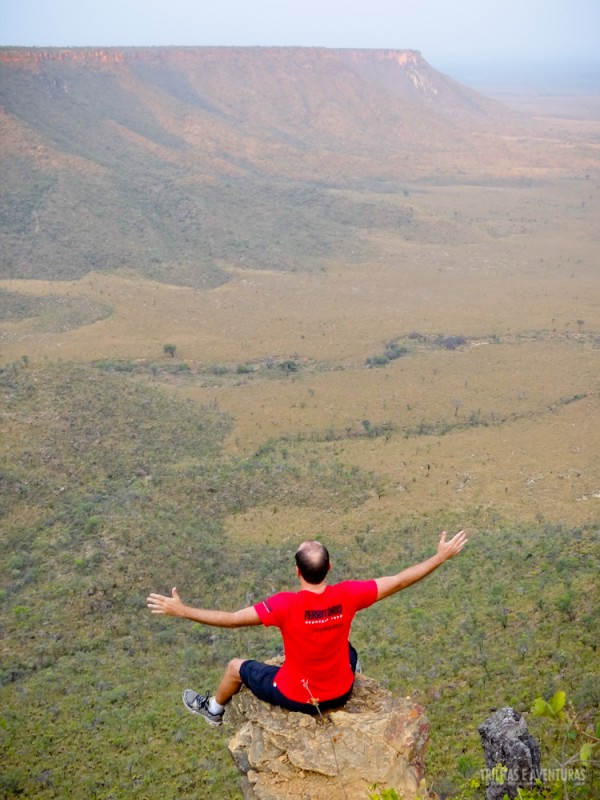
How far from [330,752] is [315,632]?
771 mm

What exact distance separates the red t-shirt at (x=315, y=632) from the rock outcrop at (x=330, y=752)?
0.22 m

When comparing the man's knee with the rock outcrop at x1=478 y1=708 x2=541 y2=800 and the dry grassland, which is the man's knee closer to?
the rock outcrop at x1=478 y1=708 x2=541 y2=800

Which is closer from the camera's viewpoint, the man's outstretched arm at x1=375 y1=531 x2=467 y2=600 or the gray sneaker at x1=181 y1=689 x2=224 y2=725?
the man's outstretched arm at x1=375 y1=531 x2=467 y2=600

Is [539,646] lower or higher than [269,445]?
higher

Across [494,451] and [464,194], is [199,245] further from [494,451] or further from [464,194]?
[494,451]

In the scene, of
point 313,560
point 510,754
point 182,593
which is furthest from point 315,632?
point 182,593

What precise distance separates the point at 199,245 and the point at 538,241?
75.1 ft

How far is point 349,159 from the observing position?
78.1 metres

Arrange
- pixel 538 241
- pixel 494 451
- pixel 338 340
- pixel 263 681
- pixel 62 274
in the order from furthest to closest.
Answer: pixel 538 241, pixel 62 274, pixel 338 340, pixel 494 451, pixel 263 681

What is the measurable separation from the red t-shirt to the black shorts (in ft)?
→ 0.14

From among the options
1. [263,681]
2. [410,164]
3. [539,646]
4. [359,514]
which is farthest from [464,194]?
[263,681]

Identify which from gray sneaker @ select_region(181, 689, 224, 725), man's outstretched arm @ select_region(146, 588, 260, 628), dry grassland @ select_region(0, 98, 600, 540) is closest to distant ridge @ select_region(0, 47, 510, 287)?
dry grassland @ select_region(0, 98, 600, 540)

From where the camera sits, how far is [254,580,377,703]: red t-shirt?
5.84 meters

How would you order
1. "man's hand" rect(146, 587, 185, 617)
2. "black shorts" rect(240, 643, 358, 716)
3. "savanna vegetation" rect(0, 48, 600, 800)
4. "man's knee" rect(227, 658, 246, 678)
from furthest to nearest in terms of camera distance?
1. "savanna vegetation" rect(0, 48, 600, 800)
2. "man's knee" rect(227, 658, 246, 678)
3. "black shorts" rect(240, 643, 358, 716)
4. "man's hand" rect(146, 587, 185, 617)
